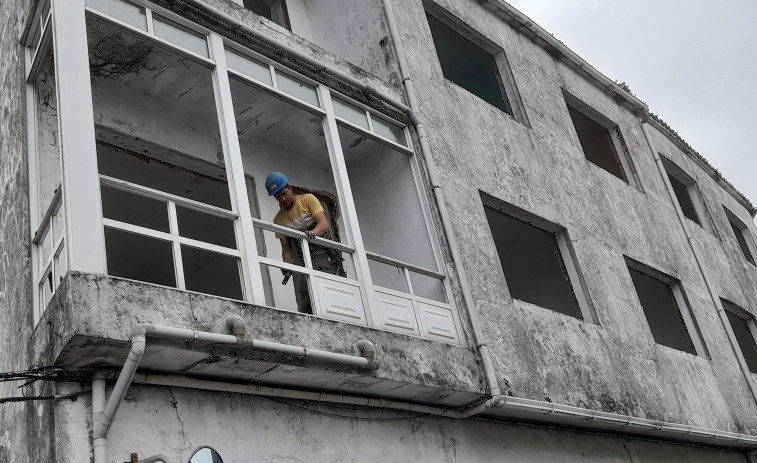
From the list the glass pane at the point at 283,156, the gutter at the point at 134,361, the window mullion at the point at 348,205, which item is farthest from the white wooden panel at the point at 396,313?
the gutter at the point at 134,361

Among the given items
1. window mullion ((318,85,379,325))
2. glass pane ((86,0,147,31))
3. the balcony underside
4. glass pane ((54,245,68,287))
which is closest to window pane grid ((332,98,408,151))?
window mullion ((318,85,379,325))

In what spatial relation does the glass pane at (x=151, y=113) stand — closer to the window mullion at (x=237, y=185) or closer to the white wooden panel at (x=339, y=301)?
the window mullion at (x=237, y=185)

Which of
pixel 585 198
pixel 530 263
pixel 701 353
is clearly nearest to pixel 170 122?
pixel 585 198

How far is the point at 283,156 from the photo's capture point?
10750 mm

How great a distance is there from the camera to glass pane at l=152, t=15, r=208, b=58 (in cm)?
792

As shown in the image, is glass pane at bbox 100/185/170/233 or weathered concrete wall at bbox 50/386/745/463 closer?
weathered concrete wall at bbox 50/386/745/463

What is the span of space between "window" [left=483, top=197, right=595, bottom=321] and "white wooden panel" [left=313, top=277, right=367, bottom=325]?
368cm

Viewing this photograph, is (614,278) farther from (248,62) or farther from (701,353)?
(248,62)

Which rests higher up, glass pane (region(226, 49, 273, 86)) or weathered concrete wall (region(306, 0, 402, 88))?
weathered concrete wall (region(306, 0, 402, 88))

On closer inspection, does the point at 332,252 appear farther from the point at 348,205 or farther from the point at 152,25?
the point at 152,25

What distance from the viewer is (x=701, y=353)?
1449 cm

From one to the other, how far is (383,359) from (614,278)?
242 inches

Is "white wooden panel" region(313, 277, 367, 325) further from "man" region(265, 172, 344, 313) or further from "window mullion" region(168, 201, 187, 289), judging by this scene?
"window mullion" region(168, 201, 187, 289)

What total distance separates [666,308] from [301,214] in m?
11.2
